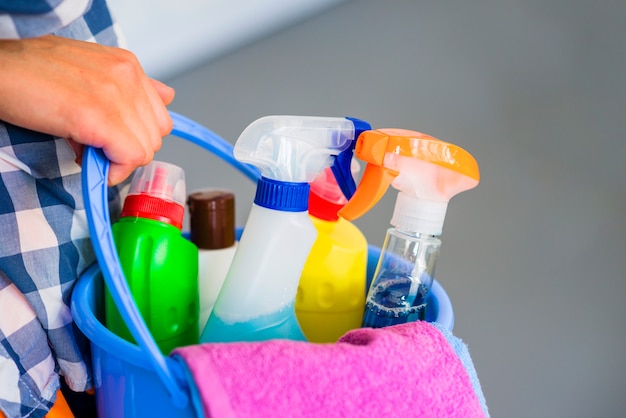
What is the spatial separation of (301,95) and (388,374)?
1.66 feet

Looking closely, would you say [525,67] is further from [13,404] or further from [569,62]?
[13,404]

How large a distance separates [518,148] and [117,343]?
511mm

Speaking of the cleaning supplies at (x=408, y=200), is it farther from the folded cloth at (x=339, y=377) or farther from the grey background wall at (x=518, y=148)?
the grey background wall at (x=518, y=148)

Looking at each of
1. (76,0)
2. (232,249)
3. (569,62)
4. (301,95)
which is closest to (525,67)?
(569,62)

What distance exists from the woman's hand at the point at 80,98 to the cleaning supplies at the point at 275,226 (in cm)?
7

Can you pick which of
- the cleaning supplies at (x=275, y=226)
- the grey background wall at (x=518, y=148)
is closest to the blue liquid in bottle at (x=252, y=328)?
the cleaning supplies at (x=275, y=226)

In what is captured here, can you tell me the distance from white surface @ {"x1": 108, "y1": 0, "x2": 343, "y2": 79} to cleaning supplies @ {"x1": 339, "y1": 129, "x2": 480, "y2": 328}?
0.38 meters

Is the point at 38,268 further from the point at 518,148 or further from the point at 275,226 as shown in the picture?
the point at 518,148

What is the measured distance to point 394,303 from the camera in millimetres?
391

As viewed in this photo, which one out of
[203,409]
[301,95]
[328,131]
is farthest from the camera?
[301,95]

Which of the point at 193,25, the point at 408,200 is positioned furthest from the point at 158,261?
the point at 193,25

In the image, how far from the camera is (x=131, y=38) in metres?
0.62

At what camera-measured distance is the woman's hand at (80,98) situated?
1.00 feet

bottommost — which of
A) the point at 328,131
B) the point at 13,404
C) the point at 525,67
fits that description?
the point at 13,404
